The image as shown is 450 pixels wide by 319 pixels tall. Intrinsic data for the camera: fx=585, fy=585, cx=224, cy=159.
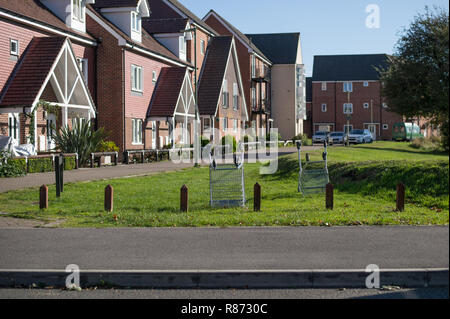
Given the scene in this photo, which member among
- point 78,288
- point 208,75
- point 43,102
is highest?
point 208,75

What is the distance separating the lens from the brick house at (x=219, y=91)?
45812 millimetres

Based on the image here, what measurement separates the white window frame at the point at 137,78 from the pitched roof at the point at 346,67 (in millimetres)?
62759

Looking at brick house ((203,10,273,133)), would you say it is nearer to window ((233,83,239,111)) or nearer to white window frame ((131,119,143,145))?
window ((233,83,239,111))

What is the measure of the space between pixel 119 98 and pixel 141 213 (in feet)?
67.9

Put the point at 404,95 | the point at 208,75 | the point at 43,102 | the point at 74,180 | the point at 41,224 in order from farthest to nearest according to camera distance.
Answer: the point at 208,75, the point at 404,95, the point at 43,102, the point at 74,180, the point at 41,224

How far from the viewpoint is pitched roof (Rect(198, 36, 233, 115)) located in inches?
1794

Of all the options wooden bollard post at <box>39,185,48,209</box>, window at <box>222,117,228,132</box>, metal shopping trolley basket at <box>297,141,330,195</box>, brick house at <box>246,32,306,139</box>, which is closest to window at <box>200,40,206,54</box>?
window at <box>222,117,228,132</box>

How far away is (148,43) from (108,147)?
33.0 ft

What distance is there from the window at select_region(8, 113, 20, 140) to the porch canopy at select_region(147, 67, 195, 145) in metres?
11.6

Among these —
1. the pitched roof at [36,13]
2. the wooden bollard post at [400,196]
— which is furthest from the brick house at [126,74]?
the wooden bollard post at [400,196]

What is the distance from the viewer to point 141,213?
41.9ft

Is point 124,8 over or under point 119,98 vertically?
over
